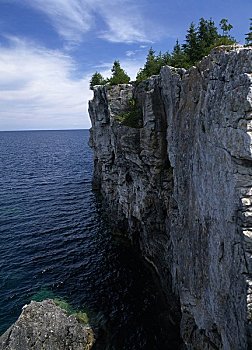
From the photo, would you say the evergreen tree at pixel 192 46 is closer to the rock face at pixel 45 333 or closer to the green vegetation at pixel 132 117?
the green vegetation at pixel 132 117

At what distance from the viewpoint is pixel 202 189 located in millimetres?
18953

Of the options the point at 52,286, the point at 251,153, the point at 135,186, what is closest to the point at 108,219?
the point at 135,186

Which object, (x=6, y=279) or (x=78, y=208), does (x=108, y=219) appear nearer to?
(x=78, y=208)

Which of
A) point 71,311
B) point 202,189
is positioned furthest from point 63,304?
point 202,189

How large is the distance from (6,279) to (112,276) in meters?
12.3

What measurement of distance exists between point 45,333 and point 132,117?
24419 millimetres

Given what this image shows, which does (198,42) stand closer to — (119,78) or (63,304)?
(119,78)

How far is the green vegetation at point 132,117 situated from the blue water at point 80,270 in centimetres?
1721

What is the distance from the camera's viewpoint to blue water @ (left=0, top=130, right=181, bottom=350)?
1112 inches

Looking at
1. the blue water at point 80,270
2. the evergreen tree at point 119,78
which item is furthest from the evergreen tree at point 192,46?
the blue water at point 80,270

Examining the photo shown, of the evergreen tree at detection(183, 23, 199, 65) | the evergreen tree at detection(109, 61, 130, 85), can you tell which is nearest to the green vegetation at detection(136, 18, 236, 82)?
the evergreen tree at detection(183, 23, 199, 65)

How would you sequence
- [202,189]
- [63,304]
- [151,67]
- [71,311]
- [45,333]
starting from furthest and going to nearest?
[151,67], [63,304], [71,311], [45,333], [202,189]

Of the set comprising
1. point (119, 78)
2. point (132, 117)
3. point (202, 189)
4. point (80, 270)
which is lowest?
point (80, 270)

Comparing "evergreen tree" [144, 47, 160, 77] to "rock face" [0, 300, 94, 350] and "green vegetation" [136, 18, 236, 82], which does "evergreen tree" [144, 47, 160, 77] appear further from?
"rock face" [0, 300, 94, 350]
